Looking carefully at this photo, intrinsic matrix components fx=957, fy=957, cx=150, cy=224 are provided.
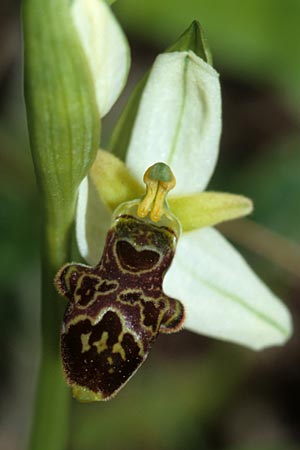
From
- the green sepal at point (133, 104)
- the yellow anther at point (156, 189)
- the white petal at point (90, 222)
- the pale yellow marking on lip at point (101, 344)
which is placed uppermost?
the green sepal at point (133, 104)

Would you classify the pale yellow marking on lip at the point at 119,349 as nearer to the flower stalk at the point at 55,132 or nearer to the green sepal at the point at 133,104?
the flower stalk at the point at 55,132

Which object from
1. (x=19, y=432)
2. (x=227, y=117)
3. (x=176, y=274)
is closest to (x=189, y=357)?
(x=19, y=432)

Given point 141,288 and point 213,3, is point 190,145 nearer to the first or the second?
point 141,288

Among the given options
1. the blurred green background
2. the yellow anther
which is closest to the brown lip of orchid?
the yellow anther

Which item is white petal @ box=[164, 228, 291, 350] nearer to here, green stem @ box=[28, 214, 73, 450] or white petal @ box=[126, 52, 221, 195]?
white petal @ box=[126, 52, 221, 195]

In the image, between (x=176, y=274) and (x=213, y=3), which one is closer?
(x=176, y=274)

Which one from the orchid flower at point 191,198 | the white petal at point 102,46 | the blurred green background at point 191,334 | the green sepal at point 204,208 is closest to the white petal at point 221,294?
the orchid flower at point 191,198
